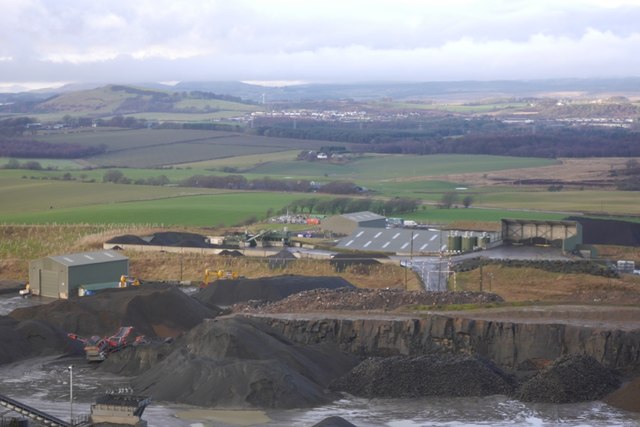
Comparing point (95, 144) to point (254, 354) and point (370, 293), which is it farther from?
point (254, 354)

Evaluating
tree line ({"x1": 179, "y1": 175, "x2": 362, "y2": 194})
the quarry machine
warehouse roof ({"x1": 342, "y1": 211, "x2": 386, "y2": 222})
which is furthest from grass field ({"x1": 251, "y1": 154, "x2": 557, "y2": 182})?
the quarry machine

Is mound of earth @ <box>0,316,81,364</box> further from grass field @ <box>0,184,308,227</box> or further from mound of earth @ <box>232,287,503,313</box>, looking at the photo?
grass field @ <box>0,184,308,227</box>

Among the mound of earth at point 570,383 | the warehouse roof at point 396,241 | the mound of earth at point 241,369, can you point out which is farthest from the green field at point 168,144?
the mound of earth at point 570,383

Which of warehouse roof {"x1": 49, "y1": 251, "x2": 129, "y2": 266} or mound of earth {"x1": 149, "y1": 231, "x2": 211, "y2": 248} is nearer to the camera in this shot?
warehouse roof {"x1": 49, "y1": 251, "x2": 129, "y2": 266}

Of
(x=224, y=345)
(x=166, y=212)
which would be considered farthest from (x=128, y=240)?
(x=224, y=345)

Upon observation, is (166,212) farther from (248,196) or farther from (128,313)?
(128,313)

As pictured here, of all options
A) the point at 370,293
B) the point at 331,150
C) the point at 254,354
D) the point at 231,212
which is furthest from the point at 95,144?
the point at 254,354
